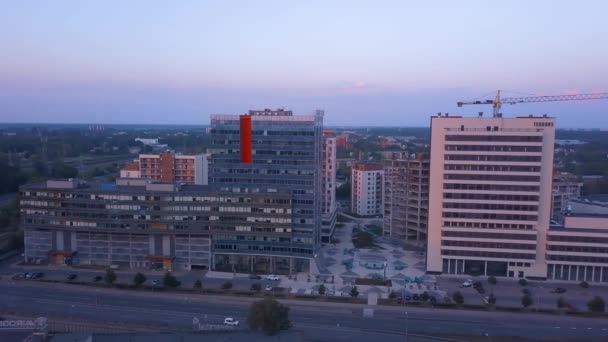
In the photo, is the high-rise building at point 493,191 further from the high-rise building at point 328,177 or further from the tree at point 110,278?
the tree at point 110,278

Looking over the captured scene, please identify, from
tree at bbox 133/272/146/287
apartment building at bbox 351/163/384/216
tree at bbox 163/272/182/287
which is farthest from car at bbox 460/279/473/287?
apartment building at bbox 351/163/384/216

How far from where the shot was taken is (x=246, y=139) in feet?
96.7

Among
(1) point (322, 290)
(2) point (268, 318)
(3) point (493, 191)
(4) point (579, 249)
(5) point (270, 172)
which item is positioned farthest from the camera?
(5) point (270, 172)

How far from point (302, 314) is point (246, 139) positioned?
11356 mm

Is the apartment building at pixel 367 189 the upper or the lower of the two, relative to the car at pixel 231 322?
upper

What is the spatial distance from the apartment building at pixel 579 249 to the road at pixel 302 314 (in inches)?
254

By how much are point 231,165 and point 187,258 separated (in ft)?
20.5

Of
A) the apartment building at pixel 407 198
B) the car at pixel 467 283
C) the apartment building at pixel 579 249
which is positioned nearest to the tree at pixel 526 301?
the car at pixel 467 283

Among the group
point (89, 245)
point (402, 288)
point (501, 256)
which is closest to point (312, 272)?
point (402, 288)

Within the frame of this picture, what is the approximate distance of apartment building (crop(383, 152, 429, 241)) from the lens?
37.0 metres

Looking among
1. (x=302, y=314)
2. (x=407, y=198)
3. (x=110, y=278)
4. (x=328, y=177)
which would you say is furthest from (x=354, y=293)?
(x=328, y=177)

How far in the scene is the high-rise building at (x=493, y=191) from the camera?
2856cm

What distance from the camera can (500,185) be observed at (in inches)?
1130

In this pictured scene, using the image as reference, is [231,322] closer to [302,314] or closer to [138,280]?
[302,314]
